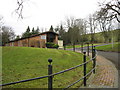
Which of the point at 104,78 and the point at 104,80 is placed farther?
the point at 104,78

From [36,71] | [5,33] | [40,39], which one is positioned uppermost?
[5,33]

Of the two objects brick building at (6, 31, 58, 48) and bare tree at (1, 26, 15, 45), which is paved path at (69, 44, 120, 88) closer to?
brick building at (6, 31, 58, 48)

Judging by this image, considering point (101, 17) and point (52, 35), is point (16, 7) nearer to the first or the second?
point (101, 17)

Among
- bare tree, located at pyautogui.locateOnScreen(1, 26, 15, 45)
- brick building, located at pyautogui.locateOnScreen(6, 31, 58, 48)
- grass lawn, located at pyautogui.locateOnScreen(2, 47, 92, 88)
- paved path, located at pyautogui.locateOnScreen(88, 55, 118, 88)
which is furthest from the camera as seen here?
bare tree, located at pyautogui.locateOnScreen(1, 26, 15, 45)

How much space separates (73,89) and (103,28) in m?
37.9

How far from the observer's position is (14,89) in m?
3.45

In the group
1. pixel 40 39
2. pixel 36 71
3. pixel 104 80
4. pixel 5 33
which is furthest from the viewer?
pixel 5 33

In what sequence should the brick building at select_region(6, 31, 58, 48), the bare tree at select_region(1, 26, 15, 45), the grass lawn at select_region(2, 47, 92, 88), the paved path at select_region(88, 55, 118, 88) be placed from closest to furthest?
1. the paved path at select_region(88, 55, 118, 88)
2. the grass lawn at select_region(2, 47, 92, 88)
3. the brick building at select_region(6, 31, 58, 48)
4. the bare tree at select_region(1, 26, 15, 45)

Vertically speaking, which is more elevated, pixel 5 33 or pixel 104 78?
pixel 5 33

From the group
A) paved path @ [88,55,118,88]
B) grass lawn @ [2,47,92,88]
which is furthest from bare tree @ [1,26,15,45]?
paved path @ [88,55,118,88]

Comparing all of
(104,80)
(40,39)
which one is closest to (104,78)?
(104,80)

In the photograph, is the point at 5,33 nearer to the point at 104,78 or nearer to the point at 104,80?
the point at 104,78

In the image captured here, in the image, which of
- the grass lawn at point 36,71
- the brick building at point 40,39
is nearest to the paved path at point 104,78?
the grass lawn at point 36,71

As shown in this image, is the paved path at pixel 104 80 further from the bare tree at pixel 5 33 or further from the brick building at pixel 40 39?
the bare tree at pixel 5 33
